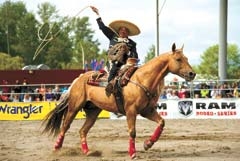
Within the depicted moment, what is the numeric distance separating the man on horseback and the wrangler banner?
1169 cm

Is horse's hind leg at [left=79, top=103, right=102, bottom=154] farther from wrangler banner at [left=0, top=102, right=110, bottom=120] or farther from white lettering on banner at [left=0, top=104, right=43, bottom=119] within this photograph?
white lettering on banner at [left=0, top=104, right=43, bottom=119]

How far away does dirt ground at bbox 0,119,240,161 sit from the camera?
9930mm

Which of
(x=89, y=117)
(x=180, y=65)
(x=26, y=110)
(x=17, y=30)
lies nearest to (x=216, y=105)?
(x=26, y=110)

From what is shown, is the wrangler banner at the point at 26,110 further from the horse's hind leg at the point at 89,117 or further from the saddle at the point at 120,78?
the saddle at the point at 120,78

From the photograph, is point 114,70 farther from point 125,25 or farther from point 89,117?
point 89,117

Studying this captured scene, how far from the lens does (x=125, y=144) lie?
1232 cm

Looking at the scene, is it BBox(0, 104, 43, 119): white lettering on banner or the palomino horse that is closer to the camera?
the palomino horse

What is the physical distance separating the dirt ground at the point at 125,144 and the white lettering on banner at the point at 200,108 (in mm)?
3335

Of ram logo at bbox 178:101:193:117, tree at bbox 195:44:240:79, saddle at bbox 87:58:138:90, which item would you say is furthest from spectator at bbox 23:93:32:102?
tree at bbox 195:44:240:79

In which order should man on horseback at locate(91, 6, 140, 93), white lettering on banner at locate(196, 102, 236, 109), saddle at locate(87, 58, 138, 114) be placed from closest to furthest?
saddle at locate(87, 58, 138, 114) → man on horseback at locate(91, 6, 140, 93) → white lettering on banner at locate(196, 102, 236, 109)

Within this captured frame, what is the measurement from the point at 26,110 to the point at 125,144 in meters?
10.7

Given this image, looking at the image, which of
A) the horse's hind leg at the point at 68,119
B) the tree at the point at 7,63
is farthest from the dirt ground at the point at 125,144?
the tree at the point at 7,63

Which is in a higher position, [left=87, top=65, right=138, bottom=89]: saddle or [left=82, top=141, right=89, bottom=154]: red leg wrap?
[left=87, top=65, right=138, bottom=89]: saddle

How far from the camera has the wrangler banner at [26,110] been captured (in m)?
22.1
